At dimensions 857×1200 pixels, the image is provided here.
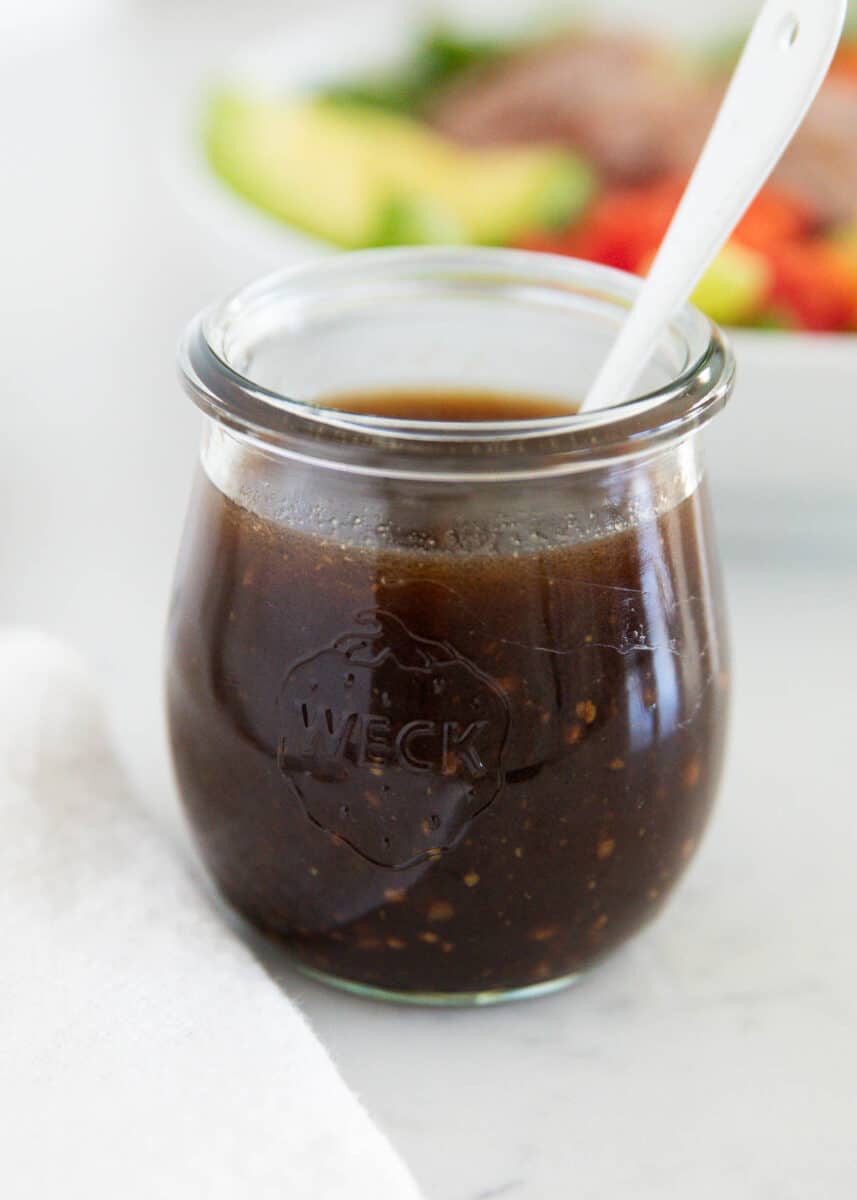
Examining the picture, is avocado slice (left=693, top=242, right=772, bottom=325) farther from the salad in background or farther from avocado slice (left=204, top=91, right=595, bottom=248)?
avocado slice (left=204, top=91, right=595, bottom=248)

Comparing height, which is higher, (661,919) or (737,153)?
(737,153)

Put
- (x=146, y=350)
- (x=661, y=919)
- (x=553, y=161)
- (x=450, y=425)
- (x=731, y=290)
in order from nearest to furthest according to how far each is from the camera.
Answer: (x=450, y=425) < (x=661, y=919) < (x=731, y=290) < (x=146, y=350) < (x=553, y=161)

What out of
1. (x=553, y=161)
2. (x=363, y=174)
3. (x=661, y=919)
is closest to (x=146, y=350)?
(x=363, y=174)

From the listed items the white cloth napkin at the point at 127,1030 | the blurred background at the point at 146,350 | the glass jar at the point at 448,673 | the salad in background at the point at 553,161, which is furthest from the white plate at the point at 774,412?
the white cloth napkin at the point at 127,1030

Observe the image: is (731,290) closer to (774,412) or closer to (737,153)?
(774,412)

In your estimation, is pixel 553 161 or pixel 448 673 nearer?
pixel 448 673

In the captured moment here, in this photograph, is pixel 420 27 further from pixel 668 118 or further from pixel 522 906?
pixel 522 906

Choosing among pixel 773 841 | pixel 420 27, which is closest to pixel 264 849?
pixel 773 841
